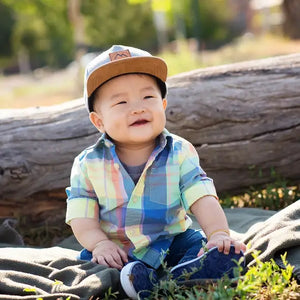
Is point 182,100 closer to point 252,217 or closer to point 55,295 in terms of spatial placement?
point 252,217

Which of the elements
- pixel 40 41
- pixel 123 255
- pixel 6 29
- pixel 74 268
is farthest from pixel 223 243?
pixel 6 29

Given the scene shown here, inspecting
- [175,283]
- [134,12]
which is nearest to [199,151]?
[175,283]

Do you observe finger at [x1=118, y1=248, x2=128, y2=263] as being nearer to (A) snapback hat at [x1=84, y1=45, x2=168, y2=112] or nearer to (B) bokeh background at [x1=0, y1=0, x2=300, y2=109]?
(A) snapback hat at [x1=84, y1=45, x2=168, y2=112]

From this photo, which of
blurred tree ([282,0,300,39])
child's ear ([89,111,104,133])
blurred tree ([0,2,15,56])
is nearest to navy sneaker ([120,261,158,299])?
child's ear ([89,111,104,133])

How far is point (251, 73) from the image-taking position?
14.9 ft

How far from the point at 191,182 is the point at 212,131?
1.34 metres

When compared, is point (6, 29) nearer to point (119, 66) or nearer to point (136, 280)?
point (119, 66)

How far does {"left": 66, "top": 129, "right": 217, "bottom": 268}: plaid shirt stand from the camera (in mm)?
3121

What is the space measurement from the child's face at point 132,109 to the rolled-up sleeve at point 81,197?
0.27 meters

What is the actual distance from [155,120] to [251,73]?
5.48 feet

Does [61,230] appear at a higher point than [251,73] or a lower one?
lower

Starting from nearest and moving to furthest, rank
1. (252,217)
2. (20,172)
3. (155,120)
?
(155,120)
(252,217)
(20,172)

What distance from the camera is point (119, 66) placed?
3047mm

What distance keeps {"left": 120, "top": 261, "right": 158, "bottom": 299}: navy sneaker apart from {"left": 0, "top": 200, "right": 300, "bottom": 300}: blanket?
0.23ft
